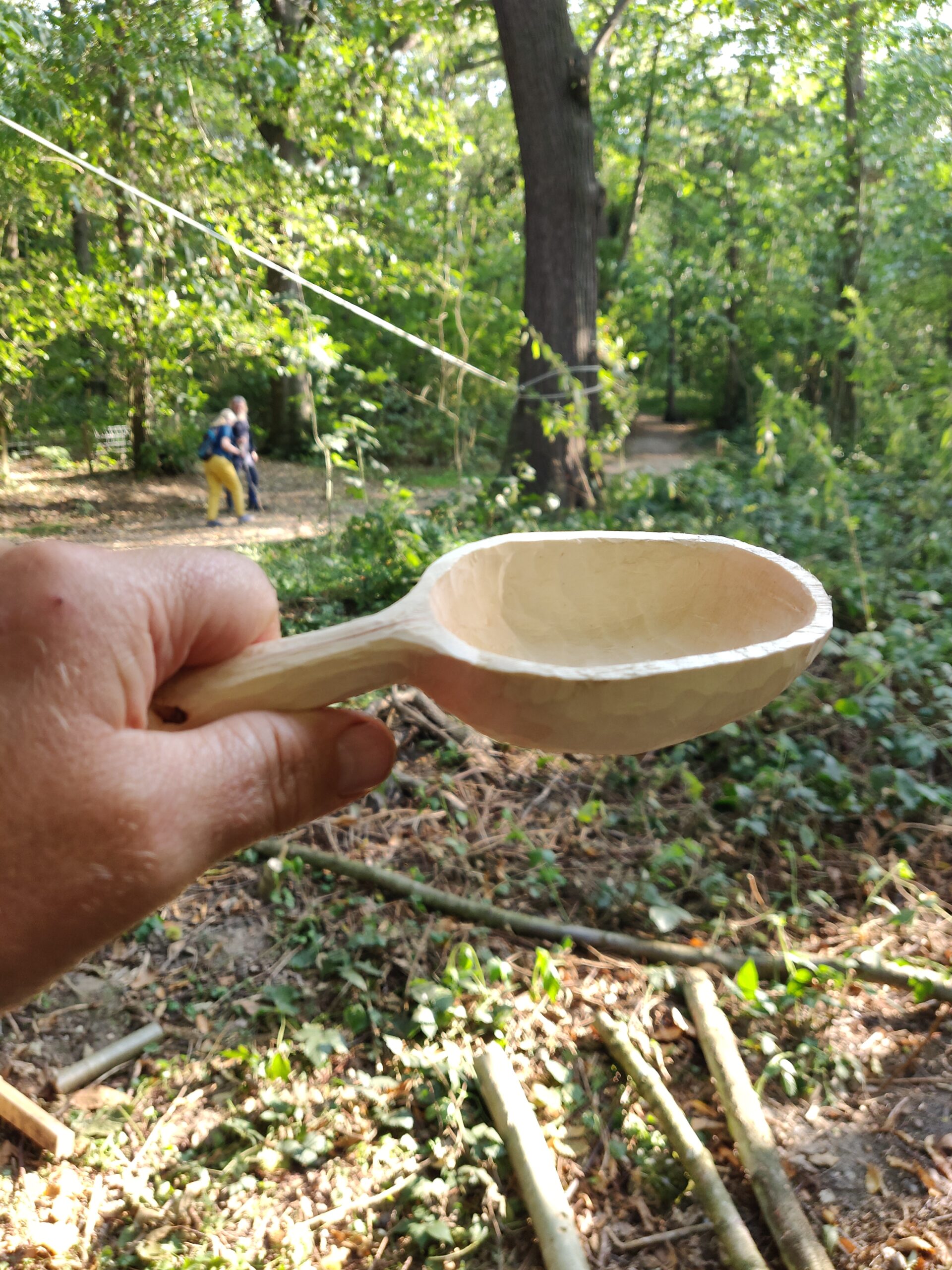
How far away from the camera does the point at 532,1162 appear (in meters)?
1.82

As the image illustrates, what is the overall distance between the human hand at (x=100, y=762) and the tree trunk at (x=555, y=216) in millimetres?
4979

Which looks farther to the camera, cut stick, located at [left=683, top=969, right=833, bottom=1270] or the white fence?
the white fence

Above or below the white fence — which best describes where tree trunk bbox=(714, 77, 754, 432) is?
above

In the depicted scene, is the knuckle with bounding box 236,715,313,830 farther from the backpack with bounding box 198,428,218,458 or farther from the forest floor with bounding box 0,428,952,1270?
the backpack with bounding box 198,428,218,458

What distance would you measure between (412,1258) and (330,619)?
3.06 meters

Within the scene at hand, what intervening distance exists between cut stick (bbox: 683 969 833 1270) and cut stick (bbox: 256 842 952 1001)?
107 millimetres

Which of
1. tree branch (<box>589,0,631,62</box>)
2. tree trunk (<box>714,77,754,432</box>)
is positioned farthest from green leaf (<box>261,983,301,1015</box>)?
tree trunk (<box>714,77,754,432</box>)

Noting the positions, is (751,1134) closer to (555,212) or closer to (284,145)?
(555,212)

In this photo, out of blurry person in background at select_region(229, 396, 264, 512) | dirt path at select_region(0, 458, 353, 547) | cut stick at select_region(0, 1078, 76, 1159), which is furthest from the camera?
blurry person in background at select_region(229, 396, 264, 512)

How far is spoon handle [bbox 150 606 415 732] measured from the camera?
0.98 meters

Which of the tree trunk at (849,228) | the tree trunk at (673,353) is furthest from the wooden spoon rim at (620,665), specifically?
the tree trunk at (673,353)

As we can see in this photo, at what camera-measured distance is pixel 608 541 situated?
1.47 metres

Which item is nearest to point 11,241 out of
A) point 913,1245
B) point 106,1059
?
point 106,1059

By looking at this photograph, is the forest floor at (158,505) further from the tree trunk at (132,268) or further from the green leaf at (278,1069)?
the green leaf at (278,1069)
